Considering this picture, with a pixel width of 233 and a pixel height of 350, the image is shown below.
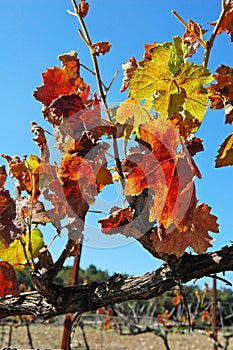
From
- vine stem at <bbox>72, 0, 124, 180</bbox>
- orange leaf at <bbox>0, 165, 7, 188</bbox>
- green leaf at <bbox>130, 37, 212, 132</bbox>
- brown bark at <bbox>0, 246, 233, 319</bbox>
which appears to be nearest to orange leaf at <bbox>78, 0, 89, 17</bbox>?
vine stem at <bbox>72, 0, 124, 180</bbox>

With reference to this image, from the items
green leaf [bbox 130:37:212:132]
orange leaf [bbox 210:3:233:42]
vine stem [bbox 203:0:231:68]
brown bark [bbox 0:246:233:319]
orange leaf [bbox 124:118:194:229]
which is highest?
orange leaf [bbox 210:3:233:42]

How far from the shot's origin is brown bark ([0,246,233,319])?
29.2 inches

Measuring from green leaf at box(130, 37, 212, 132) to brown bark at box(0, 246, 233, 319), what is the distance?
0.75 feet

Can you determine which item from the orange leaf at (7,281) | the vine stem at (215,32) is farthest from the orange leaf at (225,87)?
the orange leaf at (7,281)

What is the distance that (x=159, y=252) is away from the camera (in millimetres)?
732

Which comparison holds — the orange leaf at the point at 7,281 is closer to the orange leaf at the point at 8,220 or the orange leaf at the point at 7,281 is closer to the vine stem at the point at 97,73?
the orange leaf at the point at 8,220

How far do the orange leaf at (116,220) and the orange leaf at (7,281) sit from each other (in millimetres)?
260

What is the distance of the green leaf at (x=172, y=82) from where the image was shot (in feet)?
2.09

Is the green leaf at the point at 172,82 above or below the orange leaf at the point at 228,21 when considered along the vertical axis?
below

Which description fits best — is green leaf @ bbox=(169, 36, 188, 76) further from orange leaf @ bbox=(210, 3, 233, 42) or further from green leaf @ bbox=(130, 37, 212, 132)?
orange leaf @ bbox=(210, 3, 233, 42)

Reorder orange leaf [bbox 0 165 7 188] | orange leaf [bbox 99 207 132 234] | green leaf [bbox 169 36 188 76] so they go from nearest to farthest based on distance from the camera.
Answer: green leaf [bbox 169 36 188 76]
orange leaf [bbox 99 207 132 234]
orange leaf [bbox 0 165 7 188]

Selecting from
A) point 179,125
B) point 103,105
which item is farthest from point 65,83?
point 179,125

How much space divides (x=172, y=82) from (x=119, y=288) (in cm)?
35

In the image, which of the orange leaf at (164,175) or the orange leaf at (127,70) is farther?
the orange leaf at (127,70)
